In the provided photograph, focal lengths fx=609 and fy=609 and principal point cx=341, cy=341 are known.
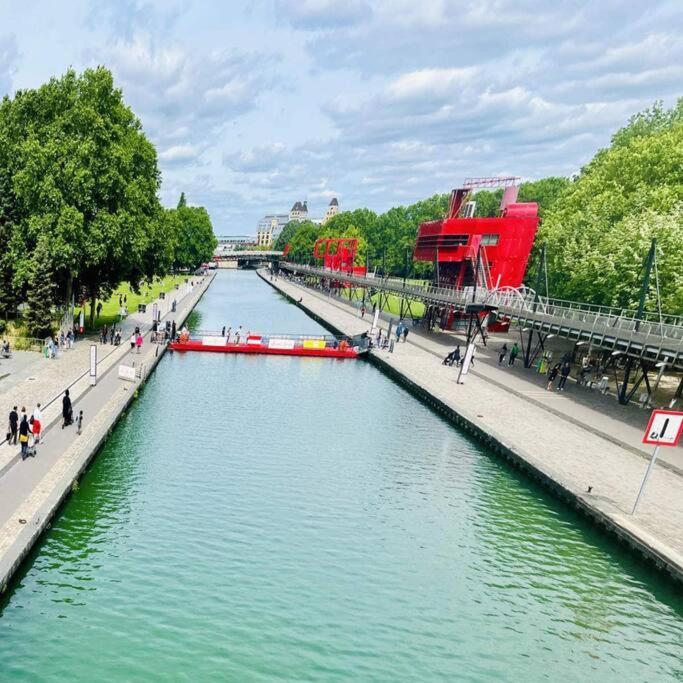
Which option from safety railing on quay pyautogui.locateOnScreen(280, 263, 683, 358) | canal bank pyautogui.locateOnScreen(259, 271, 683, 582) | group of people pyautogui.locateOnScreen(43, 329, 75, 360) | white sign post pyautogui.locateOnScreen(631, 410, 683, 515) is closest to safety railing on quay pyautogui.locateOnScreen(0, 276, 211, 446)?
group of people pyautogui.locateOnScreen(43, 329, 75, 360)

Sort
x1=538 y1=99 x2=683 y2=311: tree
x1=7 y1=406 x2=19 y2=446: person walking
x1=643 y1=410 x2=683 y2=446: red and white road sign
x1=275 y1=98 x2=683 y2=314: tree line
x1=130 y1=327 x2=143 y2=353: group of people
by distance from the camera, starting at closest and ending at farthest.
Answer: x1=643 y1=410 x2=683 y2=446: red and white road sign < x1=7 y1=406 x2=19 y2=446: person walking < x1=275 y1=98 x2=683 y2=314: tree line < x1=538 y1=99 x2=683 y2=311: tree < x1=130 y1=327 x2=143 y2=353: group of people

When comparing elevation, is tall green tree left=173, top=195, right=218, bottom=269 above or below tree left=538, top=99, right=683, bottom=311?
below

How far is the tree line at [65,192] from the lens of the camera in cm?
3669

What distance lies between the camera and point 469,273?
203ft

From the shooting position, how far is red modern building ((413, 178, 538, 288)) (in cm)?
5662

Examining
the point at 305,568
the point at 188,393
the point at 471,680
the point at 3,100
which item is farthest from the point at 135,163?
the point at 471,680

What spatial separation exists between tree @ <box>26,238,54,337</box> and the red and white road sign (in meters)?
33.3

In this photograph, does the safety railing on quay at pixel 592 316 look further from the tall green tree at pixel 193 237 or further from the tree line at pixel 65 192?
the tall green tree at pixel 193 237

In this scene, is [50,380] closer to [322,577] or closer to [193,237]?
[322,577]

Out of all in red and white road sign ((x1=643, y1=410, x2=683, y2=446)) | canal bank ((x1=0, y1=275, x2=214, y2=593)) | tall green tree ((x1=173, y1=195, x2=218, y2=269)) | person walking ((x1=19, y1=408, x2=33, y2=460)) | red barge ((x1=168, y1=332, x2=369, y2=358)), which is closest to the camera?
canal bank ((x1=0, y1=275, x2=214, y2=593))

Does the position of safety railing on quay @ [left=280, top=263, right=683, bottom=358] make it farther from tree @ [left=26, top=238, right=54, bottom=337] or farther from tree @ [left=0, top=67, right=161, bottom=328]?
tree @ [left=26, top=238, right=54, bottom=337]

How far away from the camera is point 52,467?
17672mm

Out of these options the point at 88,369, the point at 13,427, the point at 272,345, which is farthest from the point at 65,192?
the point at 13,427

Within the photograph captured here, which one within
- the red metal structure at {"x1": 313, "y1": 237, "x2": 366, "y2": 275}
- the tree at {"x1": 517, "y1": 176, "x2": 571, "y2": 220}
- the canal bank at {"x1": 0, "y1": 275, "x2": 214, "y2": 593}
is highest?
the tree at {"x1": 517, "y1": 176, "x2": 571, "y2": 220}
